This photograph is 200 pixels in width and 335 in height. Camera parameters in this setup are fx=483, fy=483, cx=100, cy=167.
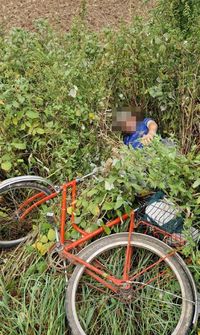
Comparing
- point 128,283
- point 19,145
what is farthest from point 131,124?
point 128,283

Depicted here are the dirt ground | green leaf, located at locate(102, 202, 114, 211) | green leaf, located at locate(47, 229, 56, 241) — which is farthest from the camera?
the dirt ground

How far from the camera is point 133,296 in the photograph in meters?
3.27

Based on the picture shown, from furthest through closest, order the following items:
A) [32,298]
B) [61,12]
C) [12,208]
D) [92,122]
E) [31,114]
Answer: [61,12], [12,208], [92,122], [31,114], [32,298]

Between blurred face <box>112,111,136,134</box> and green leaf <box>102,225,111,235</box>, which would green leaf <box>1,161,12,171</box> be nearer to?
blurred face <box>112,111,136,134</box>

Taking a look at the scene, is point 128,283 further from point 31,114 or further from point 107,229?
point 31,114

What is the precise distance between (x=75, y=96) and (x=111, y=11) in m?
3.90

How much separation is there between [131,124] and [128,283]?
4.88 feet

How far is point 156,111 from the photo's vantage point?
14.2 ft

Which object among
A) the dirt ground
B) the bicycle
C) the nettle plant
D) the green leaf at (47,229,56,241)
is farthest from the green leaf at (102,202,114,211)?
the dirt ground

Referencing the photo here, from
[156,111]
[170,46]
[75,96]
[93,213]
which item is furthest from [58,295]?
[170,46]

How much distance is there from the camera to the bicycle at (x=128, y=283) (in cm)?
317

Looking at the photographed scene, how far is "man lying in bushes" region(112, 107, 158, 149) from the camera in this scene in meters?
4.08

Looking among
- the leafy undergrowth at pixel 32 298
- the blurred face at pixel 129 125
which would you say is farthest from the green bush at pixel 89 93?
the leafy undergrowth at pixel 32 298

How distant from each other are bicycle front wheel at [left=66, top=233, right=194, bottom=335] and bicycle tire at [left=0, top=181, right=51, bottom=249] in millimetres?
792
